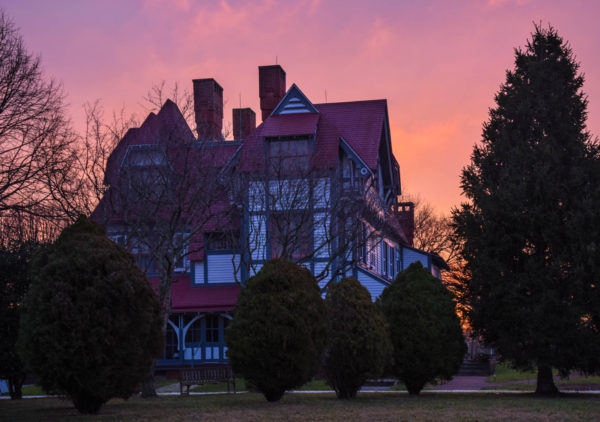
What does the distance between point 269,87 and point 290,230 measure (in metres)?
13.7

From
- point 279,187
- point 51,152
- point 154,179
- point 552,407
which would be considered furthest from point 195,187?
point 552,407

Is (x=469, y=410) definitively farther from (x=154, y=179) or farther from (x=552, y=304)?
(x=154, y=179)

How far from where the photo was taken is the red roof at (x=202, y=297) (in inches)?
1369

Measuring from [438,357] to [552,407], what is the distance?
4566 mm

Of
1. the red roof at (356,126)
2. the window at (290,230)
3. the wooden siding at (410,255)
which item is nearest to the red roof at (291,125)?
the red roof at (356,126)

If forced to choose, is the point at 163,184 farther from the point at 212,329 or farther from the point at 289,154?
the point at 212,329

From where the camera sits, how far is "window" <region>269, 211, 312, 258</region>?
89.4 feet

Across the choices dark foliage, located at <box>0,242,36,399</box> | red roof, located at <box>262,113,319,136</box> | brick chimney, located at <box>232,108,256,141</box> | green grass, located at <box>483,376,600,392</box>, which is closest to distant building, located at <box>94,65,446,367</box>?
red roof, located at <box>262,113,319,136</box>

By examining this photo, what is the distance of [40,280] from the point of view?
15.2 meters

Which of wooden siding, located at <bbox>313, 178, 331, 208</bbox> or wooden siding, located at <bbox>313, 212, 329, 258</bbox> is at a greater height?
wooden siding, located at <bbox>313, 178, 331, 208</bbox>

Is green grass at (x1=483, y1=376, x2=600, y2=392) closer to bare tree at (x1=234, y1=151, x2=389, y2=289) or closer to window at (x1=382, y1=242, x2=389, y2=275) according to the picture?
bare tree at (x1=234, y1=151, x2=389, y2=289)

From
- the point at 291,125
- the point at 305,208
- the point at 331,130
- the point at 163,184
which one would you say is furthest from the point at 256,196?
the point at 331,130

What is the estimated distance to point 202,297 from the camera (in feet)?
117

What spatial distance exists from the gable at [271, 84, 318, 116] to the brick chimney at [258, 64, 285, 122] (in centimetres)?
529
